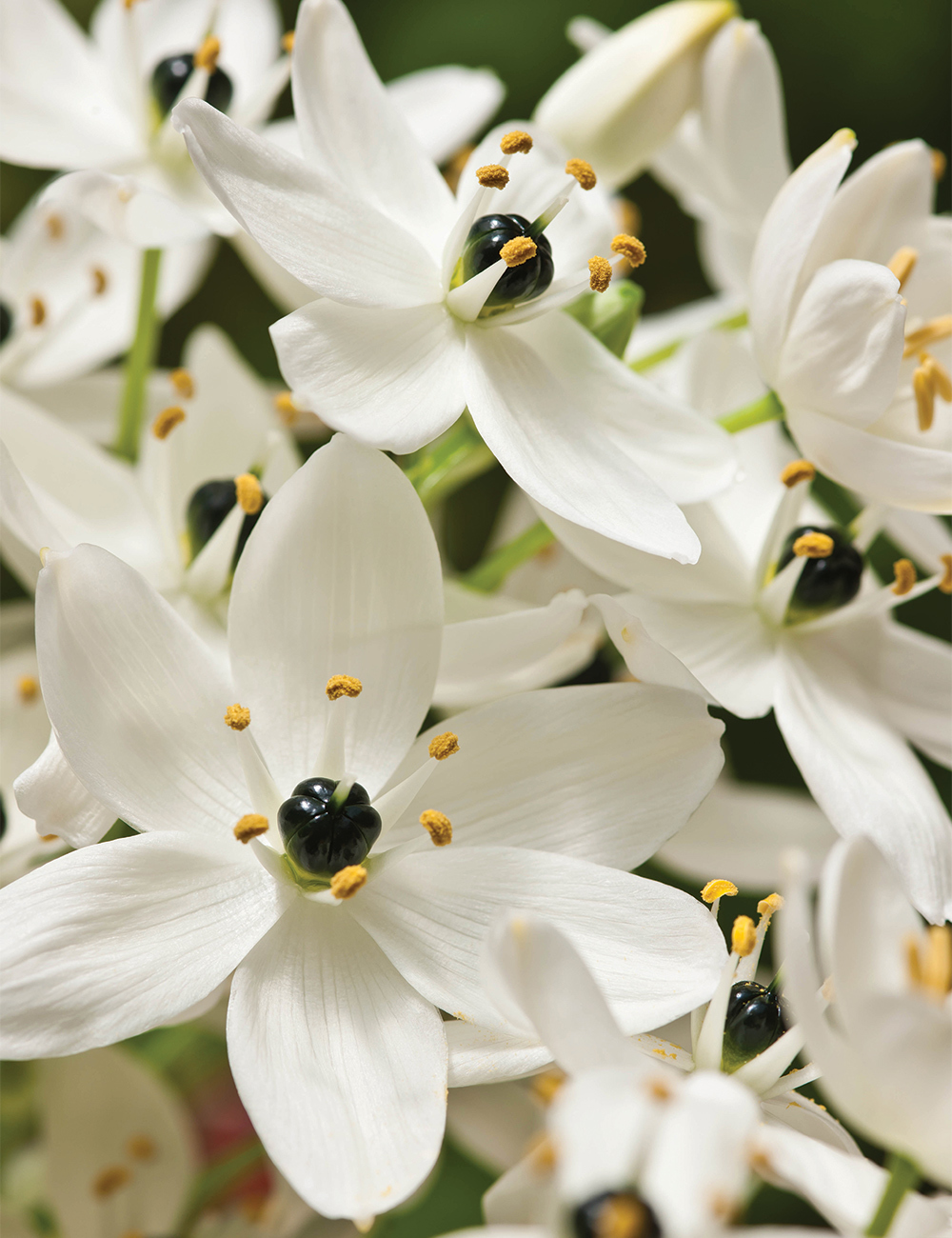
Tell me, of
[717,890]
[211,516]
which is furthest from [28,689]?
[717,890]

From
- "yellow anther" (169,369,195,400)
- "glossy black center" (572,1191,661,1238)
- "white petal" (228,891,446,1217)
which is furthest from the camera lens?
"yellow anther" (169,369,195,400)

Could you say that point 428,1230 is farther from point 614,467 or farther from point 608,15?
point 608,15

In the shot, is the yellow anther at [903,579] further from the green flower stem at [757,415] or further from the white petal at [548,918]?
the white petal at [548,918]

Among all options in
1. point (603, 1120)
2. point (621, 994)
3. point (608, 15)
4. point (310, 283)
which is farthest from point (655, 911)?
point (608, 15)

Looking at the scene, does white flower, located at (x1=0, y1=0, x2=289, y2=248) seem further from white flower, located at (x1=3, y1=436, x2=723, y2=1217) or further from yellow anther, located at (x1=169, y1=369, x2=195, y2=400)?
white flower, located at (x1=3, y1=436, x2=723, y2=1217)

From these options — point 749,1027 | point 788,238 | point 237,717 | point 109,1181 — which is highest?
point 788,238

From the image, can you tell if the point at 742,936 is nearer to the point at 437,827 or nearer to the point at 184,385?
the point at 437,827

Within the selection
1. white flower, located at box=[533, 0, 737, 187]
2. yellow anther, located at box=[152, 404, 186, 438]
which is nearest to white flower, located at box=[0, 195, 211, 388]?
yellow anther, located at box=[152, 404, 186, 438]
